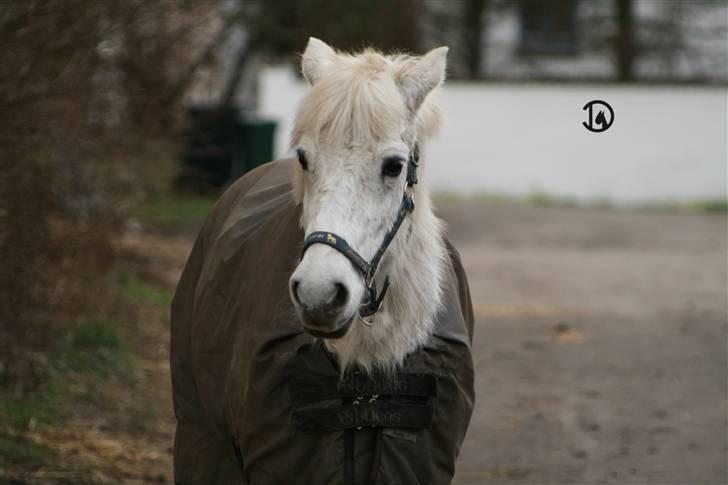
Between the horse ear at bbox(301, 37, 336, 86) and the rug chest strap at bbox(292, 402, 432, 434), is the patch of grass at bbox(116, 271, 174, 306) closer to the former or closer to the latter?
the horse ear at bbox(301, 37, 336, 86)

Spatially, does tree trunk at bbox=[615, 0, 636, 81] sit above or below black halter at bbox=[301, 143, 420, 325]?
above

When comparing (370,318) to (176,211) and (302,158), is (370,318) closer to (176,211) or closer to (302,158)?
(302,158)

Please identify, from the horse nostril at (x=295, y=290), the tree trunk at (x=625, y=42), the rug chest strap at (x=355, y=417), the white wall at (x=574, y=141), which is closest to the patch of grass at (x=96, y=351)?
the rug chest strap at (x=355, y=417)

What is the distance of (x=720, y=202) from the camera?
20.1 meters

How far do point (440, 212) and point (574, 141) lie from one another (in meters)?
4.07

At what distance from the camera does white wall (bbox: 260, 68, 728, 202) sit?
20.5 m

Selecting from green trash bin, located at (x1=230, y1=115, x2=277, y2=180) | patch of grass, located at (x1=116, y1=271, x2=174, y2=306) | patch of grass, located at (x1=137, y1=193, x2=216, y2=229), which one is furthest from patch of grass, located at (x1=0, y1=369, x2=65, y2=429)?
green trash bin, located at (x1=230, y1=115, x2=277, y2=180)

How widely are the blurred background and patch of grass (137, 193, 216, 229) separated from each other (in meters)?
0.07

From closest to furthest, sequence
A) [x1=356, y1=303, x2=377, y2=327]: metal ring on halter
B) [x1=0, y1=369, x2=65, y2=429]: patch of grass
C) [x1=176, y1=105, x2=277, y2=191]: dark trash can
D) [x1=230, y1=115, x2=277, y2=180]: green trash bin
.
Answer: [x1=356, y1=303, x2=377, y2=327]: metal ring on halter → [x1=0, y1=369, x2=65, y2=429]: patch of grass → [x1=176, y1=105, x2=277, y2=191]: dark trash can → [x1=230, y1=115, x2=277, y2=180]: green trash bin

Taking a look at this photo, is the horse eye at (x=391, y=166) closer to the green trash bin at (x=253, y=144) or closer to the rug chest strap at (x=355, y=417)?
the rug chest strap at (x=355, y=417)

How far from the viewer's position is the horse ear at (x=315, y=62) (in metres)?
4.11

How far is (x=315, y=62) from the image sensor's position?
4141 millimetres

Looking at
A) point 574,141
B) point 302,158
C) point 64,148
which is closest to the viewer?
point 302,158

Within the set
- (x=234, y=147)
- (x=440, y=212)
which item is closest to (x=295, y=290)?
(x=440, y=212)
